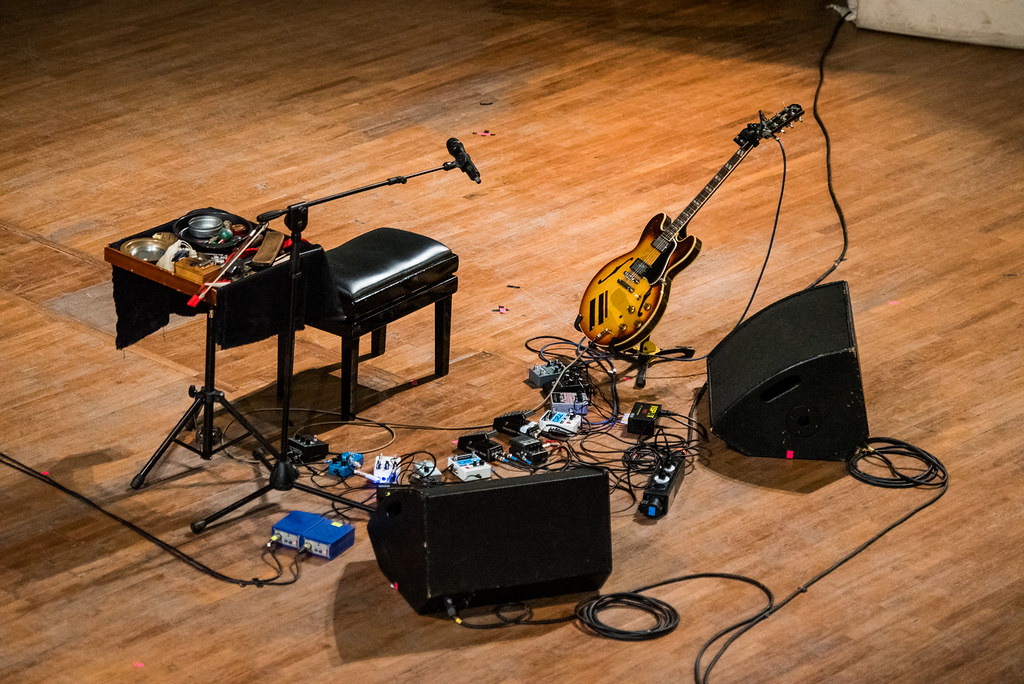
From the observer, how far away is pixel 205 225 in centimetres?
437

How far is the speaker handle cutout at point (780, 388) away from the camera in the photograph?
4.45 m

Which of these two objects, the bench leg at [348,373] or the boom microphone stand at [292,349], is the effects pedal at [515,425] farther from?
the boom microphone stand at [292,349]

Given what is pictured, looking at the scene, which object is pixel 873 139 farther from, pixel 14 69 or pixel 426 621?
pixel 14 69

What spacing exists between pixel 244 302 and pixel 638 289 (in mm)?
1635

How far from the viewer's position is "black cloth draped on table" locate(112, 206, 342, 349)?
4.16 meters

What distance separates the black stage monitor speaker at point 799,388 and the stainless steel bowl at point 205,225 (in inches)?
69.5

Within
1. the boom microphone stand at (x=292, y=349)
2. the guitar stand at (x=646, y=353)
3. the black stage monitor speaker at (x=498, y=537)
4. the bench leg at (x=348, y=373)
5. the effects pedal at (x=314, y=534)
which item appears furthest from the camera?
the guitar stand at (x=646, y=353)

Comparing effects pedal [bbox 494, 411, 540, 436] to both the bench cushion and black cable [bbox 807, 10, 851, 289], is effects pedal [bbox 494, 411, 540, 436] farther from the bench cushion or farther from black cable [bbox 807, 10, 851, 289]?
black cable [bbox 807, 10, 851, 289]

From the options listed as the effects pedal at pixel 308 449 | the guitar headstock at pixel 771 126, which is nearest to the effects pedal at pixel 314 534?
the effects pedal at pixel 308 449

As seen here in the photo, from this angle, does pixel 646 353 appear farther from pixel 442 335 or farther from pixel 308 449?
pixel 308 449

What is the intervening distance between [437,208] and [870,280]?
82.7 inches

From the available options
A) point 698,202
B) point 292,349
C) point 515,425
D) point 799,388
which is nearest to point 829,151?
point 698,202

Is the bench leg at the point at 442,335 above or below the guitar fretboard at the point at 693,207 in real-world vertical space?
below

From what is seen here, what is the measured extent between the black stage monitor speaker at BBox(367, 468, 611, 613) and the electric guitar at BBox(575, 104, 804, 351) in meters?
1.39
